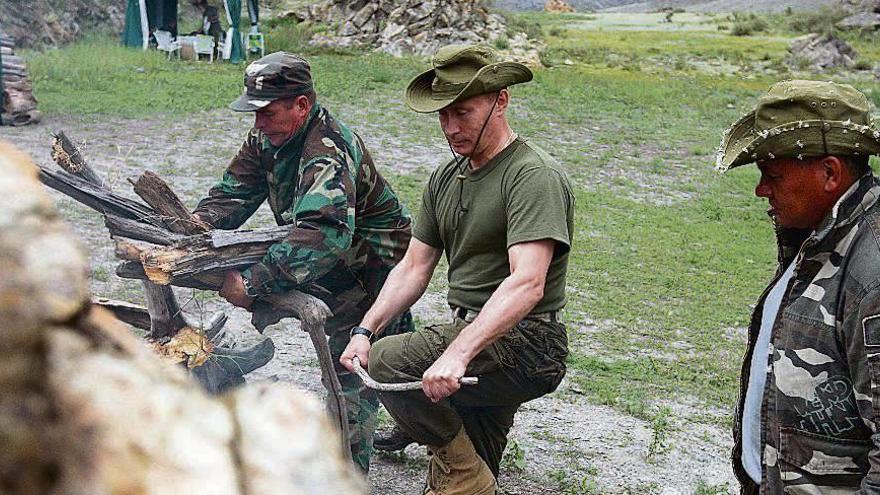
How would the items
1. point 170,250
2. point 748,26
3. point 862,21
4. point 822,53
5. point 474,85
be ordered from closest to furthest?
point 474,85, point 170,250, point 822,53, point 862,21, point 748,26

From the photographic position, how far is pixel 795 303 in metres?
2.69

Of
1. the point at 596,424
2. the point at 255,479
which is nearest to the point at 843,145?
the point at 255,479

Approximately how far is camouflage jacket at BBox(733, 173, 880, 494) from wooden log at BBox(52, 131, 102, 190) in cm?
274

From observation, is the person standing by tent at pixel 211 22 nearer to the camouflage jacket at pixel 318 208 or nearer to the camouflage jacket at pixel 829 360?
the camouflage jacket at pixel 318 208

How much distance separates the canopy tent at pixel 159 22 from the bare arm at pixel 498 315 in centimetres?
1739

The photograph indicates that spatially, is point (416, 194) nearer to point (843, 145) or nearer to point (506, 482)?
point (506, 482)

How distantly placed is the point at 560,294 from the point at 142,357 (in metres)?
3.34

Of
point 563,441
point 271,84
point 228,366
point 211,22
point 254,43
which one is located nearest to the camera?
point 271,84

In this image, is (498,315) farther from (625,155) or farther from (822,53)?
(822,53)

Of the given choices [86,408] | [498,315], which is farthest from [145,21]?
[86,408]


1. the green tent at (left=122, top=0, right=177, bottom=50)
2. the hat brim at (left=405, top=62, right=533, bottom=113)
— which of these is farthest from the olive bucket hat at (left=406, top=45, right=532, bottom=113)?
the green tent at (left=122, top=0, right=177, bottom=50)

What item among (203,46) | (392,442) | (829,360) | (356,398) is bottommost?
(203,46)

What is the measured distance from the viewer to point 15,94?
40.1 feet

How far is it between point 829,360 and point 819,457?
0.25 m
